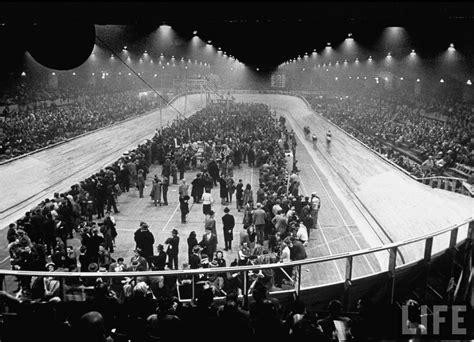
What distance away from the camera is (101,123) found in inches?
1483

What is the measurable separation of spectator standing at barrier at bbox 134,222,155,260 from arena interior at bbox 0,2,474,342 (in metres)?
0.04

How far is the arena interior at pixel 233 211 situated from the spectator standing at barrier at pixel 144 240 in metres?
0.04

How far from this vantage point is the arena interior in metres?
4.75

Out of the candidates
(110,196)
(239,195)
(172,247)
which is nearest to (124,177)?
(110,196)

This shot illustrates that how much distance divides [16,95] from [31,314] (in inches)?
1639

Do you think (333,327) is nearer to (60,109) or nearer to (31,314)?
(31,314)

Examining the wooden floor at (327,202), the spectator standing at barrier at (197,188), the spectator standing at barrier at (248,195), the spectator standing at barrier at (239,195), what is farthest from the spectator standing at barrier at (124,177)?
the spectator standing at barrier at (248,195)

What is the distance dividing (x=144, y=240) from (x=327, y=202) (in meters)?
11.0

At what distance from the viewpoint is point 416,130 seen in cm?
2991

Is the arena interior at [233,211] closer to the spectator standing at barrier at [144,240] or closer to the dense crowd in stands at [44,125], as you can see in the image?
the spectator standing at barrier at [144,240]

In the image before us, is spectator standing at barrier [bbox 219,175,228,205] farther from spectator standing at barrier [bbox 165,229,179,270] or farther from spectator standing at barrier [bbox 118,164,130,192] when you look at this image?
spectator standing at barrier [bbox 165,229,179,270]

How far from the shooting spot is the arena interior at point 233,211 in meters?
4.75

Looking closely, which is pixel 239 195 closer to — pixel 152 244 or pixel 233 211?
pixel 233 211

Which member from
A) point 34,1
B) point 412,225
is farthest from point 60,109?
point 34,1
